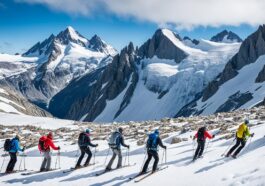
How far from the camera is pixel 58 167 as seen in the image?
32.0 meters

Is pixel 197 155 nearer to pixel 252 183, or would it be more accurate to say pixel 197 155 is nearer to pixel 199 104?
pixel 252 183

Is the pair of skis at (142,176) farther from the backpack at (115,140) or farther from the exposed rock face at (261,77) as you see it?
the exposed rock face at (261,77)

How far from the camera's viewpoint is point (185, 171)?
24.0 metres

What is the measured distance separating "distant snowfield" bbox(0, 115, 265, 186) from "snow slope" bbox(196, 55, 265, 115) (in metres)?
125

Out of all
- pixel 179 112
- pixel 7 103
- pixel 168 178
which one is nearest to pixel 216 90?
pixel 179 112

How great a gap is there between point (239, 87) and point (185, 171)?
505ft

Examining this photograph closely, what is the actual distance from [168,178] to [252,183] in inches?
216

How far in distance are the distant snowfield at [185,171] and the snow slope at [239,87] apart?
125206 mm

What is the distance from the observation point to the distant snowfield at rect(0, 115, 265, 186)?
21.0m

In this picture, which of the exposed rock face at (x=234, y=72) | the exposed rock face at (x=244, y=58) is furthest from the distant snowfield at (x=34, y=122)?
the exposed rock face at (x=244, y=58)

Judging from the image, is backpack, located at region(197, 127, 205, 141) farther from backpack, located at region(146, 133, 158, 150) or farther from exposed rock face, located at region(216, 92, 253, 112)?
exposed rock face, located at region(216, 92, 253, 112)

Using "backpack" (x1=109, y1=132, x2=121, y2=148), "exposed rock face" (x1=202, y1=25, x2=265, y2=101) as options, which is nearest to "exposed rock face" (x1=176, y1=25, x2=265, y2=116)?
"exposed rock face" (x1=202, y1=25, x2=265, y2=101)

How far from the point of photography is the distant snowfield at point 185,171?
21.0 meters

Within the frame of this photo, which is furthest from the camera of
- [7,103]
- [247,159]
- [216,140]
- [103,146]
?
[7,103]
